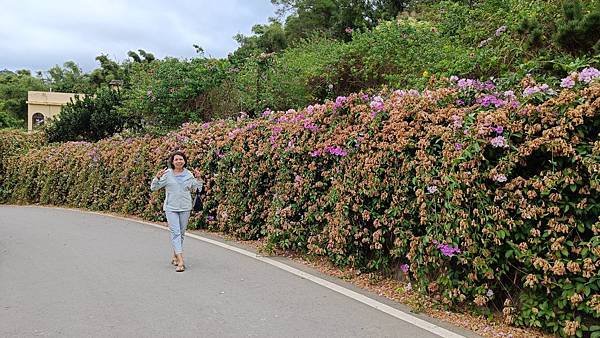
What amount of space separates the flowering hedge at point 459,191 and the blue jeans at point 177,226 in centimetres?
131

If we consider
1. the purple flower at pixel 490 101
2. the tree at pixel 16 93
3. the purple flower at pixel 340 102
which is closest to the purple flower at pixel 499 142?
the purple flower at pixel 490 101

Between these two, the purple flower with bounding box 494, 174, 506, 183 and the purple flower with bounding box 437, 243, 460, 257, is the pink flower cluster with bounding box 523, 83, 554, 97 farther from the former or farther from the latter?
the purple flower with bounding box 437, 243, 460, 257

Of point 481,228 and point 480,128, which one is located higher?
point 480,128

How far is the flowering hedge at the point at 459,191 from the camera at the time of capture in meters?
4.41

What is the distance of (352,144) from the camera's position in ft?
22.5

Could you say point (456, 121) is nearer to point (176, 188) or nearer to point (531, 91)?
point (531, 91)

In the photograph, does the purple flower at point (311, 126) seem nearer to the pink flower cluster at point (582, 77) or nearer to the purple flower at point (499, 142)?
the purple flower at point (499, 142)

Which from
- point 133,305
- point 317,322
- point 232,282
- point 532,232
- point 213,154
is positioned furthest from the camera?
point 213,154

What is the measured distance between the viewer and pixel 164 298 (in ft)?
20.2

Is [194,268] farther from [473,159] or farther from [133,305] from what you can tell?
[473,159]

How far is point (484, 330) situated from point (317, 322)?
4.78 ft

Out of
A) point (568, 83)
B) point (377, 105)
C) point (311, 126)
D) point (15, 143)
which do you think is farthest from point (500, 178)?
point (15, 143)

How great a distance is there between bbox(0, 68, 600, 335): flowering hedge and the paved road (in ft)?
2.45

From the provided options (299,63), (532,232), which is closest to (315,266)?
(532,232)
